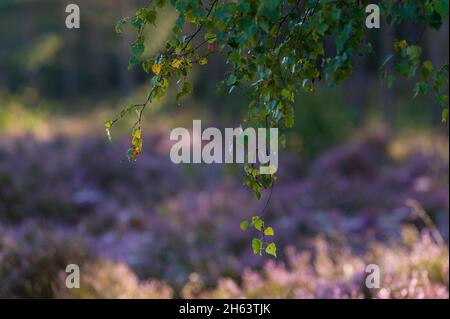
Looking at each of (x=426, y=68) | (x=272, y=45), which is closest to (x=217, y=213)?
(x=272, y=45)

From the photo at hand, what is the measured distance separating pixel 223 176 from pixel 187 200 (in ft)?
6.09

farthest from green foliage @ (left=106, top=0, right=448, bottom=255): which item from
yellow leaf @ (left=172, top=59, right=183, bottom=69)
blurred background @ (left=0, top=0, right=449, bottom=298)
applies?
blurred background @ (left=0, top=0, right=449, bottom=298)

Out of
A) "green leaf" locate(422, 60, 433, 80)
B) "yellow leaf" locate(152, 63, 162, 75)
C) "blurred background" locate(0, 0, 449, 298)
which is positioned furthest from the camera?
"blurred background" locate(0, 0, 449, 298)

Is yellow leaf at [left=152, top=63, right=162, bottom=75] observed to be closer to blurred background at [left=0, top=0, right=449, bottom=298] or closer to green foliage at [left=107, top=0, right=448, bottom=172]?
green foliage at [left=107, top=0, right=448, bottom=172]

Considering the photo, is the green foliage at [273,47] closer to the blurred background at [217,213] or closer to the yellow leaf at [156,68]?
the yellow leaf at [156,68]

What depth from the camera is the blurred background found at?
18.0 feet

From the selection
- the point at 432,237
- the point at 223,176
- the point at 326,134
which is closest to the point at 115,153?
the point at 223,176

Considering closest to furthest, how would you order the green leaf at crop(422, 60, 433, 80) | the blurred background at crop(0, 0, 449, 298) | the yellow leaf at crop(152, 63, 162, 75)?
the green leaf at crop(422, 60, 433, 80) < the yellow leaf at crop(152, 63, 162, 75) < the blurred background at crop(0, 0, 449, 298)

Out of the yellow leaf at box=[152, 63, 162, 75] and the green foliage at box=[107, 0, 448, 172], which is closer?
the green foliage at box=[107, 0, 448, 172]

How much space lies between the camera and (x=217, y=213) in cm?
889

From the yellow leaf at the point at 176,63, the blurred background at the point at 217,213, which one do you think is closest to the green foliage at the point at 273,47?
the yellow leaf at the point at 176,63

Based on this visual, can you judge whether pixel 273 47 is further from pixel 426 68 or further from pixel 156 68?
pixel 426 68

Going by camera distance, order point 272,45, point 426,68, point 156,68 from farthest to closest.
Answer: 1. point 156,68
2. point 272,45
3. point 426,68

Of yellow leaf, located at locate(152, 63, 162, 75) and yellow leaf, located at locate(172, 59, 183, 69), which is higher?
yellow leaf, located at locate(172, 59, 183, 69)
